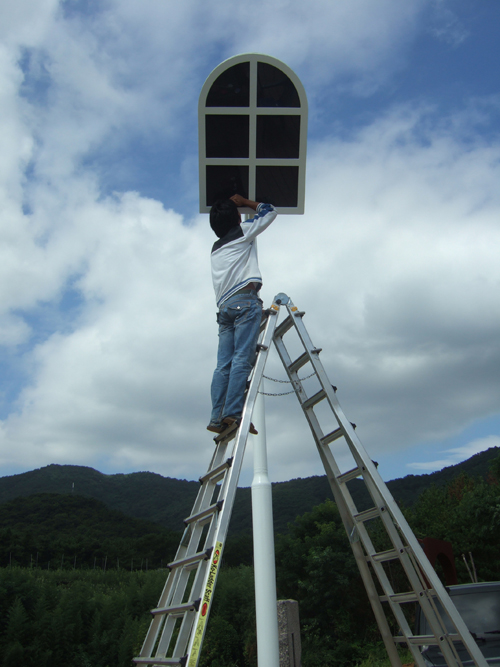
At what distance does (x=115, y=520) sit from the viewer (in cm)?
5284

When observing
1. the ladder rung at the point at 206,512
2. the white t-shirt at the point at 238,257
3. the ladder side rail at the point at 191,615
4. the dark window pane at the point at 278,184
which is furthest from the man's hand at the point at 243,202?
the ladder side rail at the point at 191,615

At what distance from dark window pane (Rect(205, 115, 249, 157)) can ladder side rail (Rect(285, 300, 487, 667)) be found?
1635 millimetres

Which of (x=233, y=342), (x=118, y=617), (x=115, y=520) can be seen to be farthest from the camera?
(x=115, y=520)

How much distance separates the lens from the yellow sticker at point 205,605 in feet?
7.24

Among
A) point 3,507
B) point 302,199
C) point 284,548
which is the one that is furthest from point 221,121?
point 3,507

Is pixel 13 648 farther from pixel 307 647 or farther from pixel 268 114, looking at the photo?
pixel 268 114

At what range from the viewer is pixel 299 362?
14.0 feet

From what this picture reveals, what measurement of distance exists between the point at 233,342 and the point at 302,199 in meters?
1.72

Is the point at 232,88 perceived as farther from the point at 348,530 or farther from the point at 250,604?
the point at 250,604

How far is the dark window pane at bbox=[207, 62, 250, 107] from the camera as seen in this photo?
445 cm

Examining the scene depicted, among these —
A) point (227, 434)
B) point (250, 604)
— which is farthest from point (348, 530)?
point (250, 604)

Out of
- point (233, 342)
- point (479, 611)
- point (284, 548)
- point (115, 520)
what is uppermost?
point (115, 520)

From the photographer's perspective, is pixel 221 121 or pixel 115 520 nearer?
pixel 221 121

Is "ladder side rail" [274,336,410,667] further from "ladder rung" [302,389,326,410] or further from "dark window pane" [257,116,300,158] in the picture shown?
"dark window pane" [257,116,300,158]
